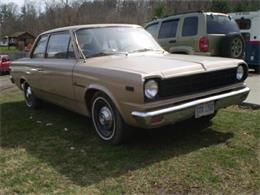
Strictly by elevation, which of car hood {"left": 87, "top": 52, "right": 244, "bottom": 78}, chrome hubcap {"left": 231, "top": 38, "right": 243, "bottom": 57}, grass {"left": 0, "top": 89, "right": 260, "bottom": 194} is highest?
car hood {"left": 87, "top": 52, "right": 244, "bottom": 78}

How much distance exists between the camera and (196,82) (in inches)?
197

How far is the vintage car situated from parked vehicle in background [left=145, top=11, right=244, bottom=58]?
4216mm

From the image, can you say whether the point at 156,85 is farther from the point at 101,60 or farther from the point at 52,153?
the point at 52,153

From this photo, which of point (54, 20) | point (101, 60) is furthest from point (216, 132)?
point (54, 20)

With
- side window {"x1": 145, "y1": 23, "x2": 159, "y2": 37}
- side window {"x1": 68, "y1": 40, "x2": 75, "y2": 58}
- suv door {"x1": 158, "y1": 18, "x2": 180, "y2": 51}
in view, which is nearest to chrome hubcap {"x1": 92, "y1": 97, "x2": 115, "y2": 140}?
side window {"x1": 68, "y1": 40, "x2": 75, "y2": 58}

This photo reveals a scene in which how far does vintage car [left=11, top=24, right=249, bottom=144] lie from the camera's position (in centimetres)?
464

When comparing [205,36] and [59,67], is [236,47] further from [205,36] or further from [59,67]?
[59,67]

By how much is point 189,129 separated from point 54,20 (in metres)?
44.9

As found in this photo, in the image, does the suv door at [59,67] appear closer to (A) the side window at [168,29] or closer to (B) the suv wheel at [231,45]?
(A) the side window at [168,29]

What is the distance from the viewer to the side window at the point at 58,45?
6.40m

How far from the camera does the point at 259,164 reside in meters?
4.39

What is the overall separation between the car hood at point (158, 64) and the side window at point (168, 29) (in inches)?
225

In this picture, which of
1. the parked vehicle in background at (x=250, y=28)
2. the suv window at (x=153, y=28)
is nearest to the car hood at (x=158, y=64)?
the suv window at (x=153, y=28)

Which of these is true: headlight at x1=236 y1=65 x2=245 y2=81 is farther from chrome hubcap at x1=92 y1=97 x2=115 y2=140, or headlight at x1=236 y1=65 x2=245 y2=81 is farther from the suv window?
the suv window
